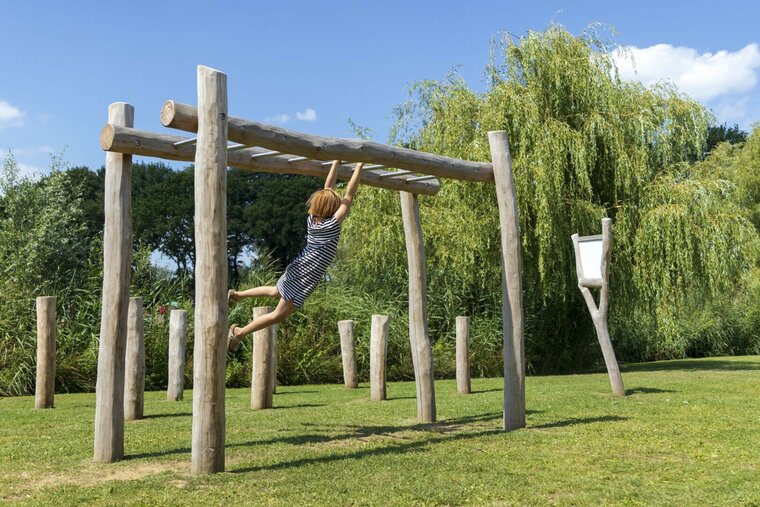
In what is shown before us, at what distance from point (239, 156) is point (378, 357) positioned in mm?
4931

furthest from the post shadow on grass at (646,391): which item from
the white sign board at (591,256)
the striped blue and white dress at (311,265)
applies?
the striped blue and white dress at (311,265)

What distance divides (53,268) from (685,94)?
49.5 feet

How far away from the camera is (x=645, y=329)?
2209 centimetres

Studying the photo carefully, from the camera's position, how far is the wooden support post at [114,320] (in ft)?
22.3

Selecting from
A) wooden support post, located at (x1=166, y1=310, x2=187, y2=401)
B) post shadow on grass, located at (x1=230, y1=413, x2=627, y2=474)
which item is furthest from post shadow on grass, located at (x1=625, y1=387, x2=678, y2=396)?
wooden support post, located at (x1=166, y1=310, x2=187, y2=401)

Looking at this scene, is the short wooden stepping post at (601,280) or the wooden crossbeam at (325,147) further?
the short wooden stepping post at (601,280)

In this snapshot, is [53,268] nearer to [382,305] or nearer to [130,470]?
[382,305]

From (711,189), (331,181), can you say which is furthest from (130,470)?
(711,189)

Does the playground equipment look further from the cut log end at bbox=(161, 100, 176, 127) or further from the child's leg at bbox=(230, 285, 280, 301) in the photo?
the child's leg at bbox=(230, 285, 280, 301)

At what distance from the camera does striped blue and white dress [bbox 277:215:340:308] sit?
24.6 feet

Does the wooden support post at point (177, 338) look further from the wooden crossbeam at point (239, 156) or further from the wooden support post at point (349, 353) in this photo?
the wooden crossbeam at point (239, 156)

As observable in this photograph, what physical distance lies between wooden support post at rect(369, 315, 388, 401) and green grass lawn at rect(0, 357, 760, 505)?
41 cm

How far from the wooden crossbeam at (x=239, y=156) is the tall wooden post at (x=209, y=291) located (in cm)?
106

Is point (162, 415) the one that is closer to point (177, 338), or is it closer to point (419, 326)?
point (177, 338)
